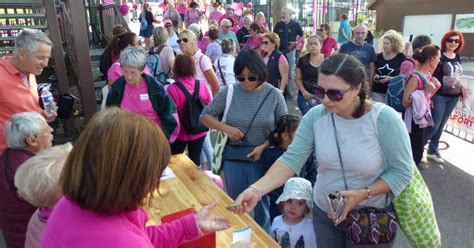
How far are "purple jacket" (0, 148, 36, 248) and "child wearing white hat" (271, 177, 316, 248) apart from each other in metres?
1.58

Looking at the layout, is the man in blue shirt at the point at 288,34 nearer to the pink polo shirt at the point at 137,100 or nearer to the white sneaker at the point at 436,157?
the white sneaker at the point at 436,157

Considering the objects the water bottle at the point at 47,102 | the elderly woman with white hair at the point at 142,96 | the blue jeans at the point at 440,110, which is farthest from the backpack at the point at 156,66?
the blue jeans at the point at 440,110

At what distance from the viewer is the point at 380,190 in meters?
1.82

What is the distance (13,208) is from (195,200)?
1084 mm

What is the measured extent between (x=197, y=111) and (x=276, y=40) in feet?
9.41

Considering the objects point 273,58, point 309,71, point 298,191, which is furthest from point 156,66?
point 298,191

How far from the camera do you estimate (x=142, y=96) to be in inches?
131

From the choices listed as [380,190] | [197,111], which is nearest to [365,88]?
[380,190]

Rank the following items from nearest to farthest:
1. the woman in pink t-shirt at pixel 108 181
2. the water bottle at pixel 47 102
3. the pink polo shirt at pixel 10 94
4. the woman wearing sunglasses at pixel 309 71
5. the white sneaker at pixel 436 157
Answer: the woman in pink t-shirt at pixel 108 181
the pink polo shirt at pixel 10 94
the water bottle at pixel 47 102
the white sneaker at pixel 436 157
the woman wearing sunglasses at pixel 309 71

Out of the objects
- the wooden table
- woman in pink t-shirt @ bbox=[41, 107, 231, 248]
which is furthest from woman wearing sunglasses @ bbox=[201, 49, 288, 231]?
woman in pink t-shirt @ bbox=[41, 107, 231, 248]

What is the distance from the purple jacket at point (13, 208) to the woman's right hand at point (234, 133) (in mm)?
1340

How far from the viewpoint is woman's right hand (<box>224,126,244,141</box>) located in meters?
2.81

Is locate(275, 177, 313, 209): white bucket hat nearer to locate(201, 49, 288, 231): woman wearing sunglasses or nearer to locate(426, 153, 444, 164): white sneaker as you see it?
locate(201, 49, 288, 231): woman wearing sunglasses

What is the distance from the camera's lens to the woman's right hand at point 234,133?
111 inches
